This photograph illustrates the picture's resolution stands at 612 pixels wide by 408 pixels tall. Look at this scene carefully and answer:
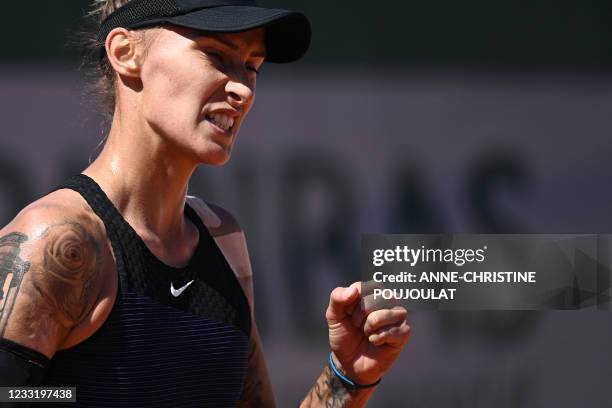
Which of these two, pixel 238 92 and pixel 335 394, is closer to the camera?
pixel 238 92

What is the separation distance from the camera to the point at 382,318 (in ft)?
5.97

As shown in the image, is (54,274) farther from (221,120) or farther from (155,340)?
(221,120)

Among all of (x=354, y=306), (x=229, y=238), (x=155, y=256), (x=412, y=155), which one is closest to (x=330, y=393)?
(x=354, y=306)

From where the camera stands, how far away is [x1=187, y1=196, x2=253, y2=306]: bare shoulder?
2064 mm

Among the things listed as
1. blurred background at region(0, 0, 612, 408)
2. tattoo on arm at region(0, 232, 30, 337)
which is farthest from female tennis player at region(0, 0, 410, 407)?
blurred background at region(0, 0, 612, 408)

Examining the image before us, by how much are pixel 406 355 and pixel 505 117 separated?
1.05m

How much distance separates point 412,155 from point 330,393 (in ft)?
6.93

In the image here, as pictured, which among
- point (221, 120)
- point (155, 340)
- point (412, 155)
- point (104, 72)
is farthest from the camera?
point (412, 155)

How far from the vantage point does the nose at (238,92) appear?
1.81 metres

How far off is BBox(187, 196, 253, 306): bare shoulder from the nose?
0.35 metres

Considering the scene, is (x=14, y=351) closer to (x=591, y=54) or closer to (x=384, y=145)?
(x=384, y=145)

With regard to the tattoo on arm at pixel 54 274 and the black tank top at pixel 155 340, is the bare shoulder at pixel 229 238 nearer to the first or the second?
the black tank top at pixel 155 340

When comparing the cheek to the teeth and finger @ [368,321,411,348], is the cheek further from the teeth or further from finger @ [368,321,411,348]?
finger @ [368,321,411,348]

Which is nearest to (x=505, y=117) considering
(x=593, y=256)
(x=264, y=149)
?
(x=264, y=149)
